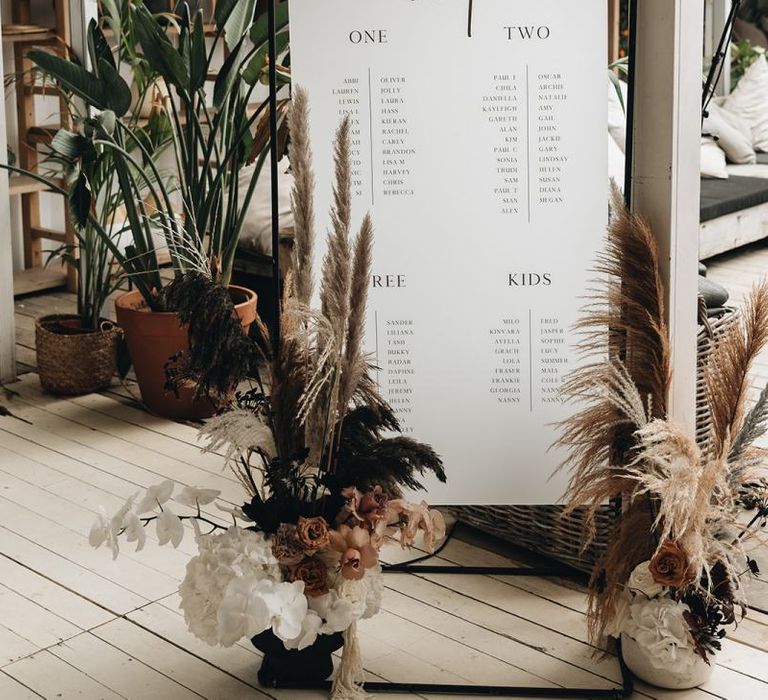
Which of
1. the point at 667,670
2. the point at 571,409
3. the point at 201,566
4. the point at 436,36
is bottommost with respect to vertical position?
the point at 667,670

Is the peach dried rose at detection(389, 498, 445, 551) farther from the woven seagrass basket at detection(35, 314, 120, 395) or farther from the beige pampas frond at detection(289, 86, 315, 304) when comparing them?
the woven seagrass basket at detection(35, 314, 120, 395)

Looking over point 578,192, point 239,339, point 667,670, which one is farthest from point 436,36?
point 667,670

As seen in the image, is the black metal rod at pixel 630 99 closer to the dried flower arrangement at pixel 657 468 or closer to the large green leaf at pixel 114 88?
the dried flower arrangement at pixel 657 468

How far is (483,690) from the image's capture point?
88.7 inches

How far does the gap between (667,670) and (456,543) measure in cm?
80

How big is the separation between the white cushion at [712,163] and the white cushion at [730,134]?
0.67ft

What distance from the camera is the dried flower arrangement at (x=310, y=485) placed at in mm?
1983

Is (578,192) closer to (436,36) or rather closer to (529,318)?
(529,318)

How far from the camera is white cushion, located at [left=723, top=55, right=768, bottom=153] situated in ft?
23.1

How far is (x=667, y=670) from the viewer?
223 cm

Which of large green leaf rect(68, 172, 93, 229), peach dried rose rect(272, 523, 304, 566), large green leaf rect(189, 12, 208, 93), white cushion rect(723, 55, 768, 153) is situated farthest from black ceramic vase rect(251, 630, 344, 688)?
white cushion rect(723, 55, 768, 153)

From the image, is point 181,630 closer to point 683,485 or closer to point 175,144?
point 683,485

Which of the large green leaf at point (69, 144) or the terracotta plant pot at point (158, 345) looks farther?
the terracotta plant pot at point (158, 345)

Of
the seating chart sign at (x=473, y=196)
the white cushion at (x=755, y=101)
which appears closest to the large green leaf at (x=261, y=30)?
the seating chart sign at (x=473, y=196)
